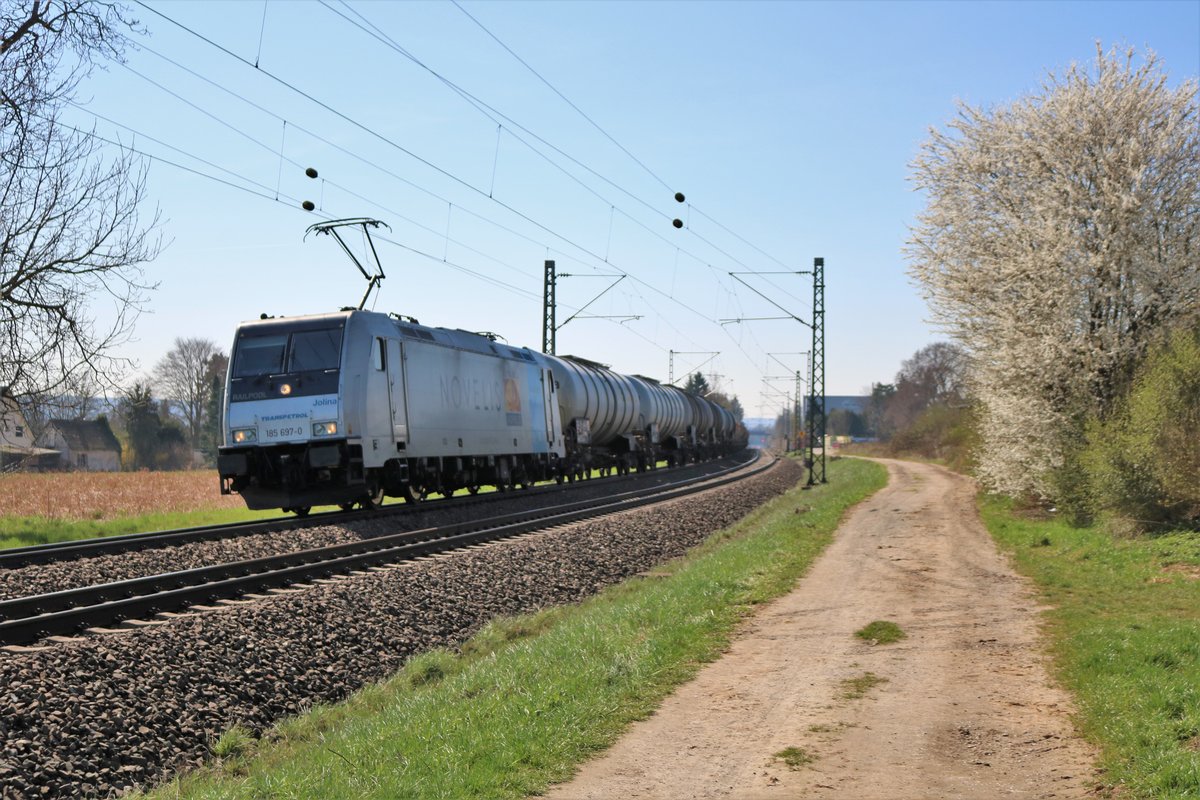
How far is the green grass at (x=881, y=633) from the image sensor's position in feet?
35.0

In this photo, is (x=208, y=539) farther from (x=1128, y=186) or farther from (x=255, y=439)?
(x=1128, y=186)

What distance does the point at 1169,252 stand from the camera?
2177 centimetres

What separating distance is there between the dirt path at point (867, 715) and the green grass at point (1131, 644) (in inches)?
10.3

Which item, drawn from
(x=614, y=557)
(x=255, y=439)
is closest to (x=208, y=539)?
(x=255, y=439)

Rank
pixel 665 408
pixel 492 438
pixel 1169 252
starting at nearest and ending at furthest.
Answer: pixel 1169 252 → pixel 492 438 → pixel 665 408

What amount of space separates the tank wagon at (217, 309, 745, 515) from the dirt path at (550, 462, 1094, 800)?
1019cm

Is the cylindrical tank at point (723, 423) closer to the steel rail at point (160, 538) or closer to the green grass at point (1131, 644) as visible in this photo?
the steel rail at point (160, 538)

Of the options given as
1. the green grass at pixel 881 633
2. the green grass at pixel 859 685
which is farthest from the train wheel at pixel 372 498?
the green grass at pixel 859 685

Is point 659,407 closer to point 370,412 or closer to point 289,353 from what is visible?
point 370,412

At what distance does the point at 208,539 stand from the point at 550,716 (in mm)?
10627

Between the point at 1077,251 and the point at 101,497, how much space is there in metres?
25.6

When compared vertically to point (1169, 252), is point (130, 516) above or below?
below

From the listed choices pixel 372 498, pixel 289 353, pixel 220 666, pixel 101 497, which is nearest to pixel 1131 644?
pixel 220 666

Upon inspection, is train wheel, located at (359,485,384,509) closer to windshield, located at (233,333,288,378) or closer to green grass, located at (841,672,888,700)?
windshield, located at (233,333,288,378)
